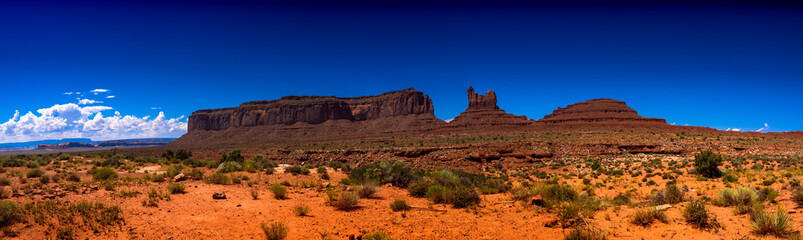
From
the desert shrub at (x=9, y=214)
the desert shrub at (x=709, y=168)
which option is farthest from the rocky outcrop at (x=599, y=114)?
the desert shrub at (x=9, y=214)

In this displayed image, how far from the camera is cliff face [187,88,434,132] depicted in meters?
126

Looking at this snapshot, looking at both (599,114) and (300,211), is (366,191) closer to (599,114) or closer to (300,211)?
(300,211)

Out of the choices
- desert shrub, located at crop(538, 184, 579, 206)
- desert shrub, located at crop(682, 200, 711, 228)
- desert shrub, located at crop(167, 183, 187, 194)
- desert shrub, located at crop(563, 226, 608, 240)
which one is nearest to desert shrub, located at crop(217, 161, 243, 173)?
desert shrub, located at crop(167, 183, 187, 194)

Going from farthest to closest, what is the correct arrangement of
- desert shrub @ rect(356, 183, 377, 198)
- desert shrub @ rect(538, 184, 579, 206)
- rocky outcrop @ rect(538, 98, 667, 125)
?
1. rocky outcrop @ rect(538, 98, 667, 125)
2. desert shrub @ rect(356, 183, 377, 198)
3. desert shrub @ rect(538, 184, 579, 206)

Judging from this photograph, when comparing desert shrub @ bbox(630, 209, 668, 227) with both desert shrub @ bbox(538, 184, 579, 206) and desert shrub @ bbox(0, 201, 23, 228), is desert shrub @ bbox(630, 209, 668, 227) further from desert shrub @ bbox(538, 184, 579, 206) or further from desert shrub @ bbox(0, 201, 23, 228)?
desert shrub @ bbox(0, 201, 23, 228)

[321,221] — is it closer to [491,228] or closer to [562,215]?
[491,228]

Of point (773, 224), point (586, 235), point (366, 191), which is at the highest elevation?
point (773, 224)

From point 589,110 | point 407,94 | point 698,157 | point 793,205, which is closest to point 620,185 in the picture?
point 698,157

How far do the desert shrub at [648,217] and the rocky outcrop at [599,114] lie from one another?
7968 cm

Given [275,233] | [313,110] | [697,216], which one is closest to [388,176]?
[275,233]

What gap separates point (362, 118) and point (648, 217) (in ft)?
424

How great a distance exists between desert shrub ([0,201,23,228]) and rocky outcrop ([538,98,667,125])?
3490 inches

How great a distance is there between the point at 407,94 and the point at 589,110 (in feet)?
202

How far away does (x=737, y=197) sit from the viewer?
32.0 feet
